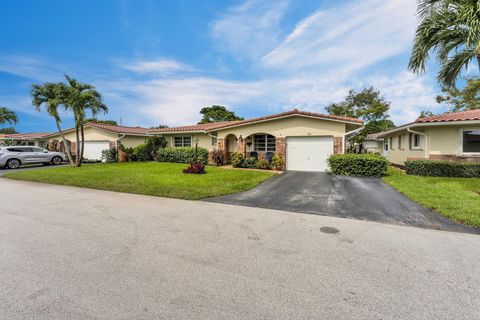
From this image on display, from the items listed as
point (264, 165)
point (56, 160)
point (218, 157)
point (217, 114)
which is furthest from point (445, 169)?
point (217, 114)

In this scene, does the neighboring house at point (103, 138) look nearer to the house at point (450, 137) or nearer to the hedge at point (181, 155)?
the hedge at point (181, 155)

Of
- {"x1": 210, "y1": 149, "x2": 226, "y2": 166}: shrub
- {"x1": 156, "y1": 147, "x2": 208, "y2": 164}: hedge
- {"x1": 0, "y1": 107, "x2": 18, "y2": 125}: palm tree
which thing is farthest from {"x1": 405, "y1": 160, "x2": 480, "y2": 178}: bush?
{"x1": 0, "y1": 107, "x2": 18, "y2": 125}: palm tree

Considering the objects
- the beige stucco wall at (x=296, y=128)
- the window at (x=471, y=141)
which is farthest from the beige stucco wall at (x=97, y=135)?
the window at (x=471, y=141)

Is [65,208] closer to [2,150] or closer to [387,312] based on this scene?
[387,312]

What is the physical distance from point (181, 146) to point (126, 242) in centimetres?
1751

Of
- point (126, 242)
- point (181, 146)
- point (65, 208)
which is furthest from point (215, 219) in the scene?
point (181, 146)

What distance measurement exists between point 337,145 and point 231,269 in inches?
485

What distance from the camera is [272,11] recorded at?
34.6 feet

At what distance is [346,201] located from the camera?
6984 millimetres

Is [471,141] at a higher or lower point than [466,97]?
lower

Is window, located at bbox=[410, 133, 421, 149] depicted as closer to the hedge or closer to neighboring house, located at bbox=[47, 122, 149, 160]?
the hedge

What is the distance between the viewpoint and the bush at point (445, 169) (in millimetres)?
10492

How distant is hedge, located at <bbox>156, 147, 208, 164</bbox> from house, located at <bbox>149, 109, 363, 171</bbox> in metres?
1.63

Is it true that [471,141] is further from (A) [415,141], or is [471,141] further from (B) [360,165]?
(B) [360,165]
